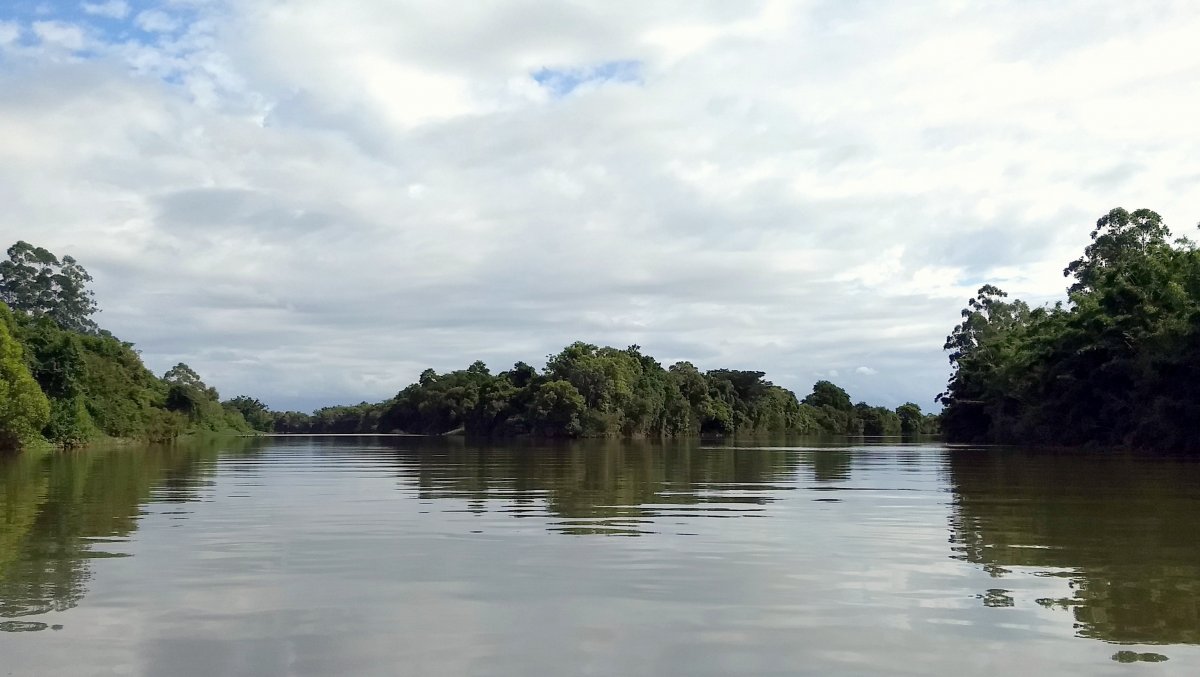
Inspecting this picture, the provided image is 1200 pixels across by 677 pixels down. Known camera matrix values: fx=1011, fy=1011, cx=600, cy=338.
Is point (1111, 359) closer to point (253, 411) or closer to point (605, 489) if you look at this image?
point (605, 489)

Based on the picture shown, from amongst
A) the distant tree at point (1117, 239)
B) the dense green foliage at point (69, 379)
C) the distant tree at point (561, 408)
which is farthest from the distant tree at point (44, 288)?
the distant tree at point (1117, 239)

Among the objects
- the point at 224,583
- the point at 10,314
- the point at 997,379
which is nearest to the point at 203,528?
the point at 224,583

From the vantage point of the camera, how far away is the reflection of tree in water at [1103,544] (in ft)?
26.5

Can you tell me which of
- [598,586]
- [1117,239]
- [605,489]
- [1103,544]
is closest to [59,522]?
[598,586]

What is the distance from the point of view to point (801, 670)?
6512 millimetres

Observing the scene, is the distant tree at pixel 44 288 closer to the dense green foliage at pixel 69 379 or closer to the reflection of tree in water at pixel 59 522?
the dense green foliage at pixel 69 379

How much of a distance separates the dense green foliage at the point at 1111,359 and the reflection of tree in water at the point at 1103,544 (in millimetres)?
24824

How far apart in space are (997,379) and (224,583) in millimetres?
76553

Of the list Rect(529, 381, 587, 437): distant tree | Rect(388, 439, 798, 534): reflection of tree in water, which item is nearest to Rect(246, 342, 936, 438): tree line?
Rect(529, 381, 587, 437): distant tree

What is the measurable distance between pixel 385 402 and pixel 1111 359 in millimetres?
144873

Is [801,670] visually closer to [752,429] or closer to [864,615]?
[864,615]

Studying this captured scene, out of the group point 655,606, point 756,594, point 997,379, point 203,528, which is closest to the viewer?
point 655,606

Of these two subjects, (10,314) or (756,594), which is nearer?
(756,594)

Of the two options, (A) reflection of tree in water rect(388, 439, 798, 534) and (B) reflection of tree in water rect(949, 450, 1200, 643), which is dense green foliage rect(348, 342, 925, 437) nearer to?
(A) reflection of tree in water rect(388, 439, 798, 534)
